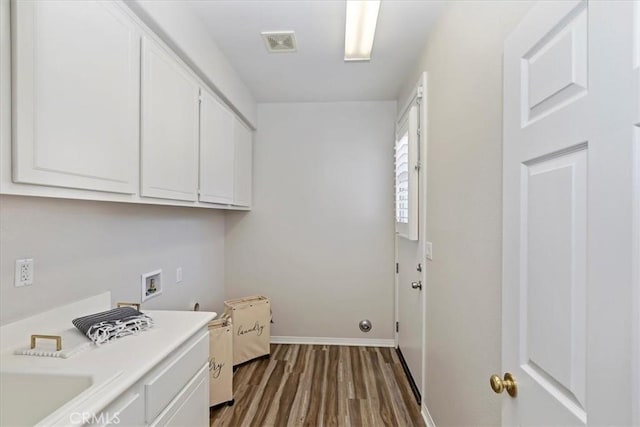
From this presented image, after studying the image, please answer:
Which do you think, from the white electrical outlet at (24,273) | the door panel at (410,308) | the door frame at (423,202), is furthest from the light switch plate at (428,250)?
the white electrical outlet at (24,273)

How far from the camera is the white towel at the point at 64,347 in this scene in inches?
44.2

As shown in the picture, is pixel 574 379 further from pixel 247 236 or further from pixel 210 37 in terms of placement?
pixel 247 236

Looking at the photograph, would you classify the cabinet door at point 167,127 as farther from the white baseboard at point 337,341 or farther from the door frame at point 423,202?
the white baseboard at point 337,341

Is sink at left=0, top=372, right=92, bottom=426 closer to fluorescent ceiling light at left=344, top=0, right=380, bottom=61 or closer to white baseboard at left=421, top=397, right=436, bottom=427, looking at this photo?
white baseboard at left=421, top=397, right=436, bottom=427

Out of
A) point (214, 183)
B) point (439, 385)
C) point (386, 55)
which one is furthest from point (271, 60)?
point (439, 385)

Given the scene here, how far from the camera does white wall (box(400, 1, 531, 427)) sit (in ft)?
3.96

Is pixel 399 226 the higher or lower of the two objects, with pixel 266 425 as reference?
higher

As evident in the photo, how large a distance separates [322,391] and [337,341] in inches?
36.1

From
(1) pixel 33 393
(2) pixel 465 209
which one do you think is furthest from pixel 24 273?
(2) pixel 465 209

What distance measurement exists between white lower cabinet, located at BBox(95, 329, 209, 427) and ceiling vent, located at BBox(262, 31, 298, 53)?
73.6 inches

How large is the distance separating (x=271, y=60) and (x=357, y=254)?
2.00m

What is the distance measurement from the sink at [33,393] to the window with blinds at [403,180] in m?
2.12

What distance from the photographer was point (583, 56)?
63 cm

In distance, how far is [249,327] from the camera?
9.54 ft
